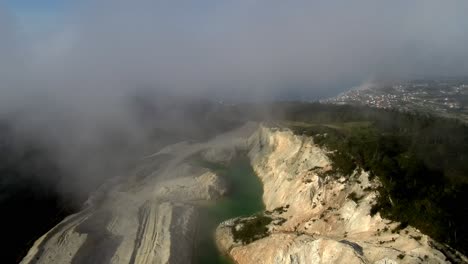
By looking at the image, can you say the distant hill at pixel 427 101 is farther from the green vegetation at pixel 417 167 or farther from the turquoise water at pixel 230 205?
the turquoise water at pixel 230 205

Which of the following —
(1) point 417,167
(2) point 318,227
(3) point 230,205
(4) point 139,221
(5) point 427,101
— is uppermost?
(1) point 417,167

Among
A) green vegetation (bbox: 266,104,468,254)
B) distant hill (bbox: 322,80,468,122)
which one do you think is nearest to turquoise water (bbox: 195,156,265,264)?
green vegetation (bbox: 266,104,468,254)

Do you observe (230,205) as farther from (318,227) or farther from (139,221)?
(318,227)

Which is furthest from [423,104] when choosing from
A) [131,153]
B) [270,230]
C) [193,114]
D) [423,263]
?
[423,263]

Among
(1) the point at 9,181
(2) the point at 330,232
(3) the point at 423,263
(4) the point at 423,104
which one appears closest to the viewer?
(3) the point at 423,263

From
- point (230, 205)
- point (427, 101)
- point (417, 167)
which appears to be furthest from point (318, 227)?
point (427, 101)

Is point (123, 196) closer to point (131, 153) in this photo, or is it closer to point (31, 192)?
point (31, 192)
